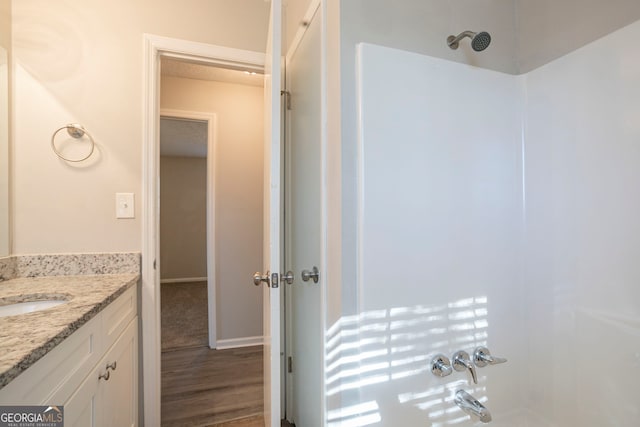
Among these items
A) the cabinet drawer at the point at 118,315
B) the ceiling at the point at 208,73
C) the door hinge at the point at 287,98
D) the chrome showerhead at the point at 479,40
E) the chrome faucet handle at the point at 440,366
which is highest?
the ceiling at the point at 208,73

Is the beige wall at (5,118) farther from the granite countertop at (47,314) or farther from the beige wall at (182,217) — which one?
the beige wall at (182,217)

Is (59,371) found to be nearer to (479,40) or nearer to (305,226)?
(305,226)

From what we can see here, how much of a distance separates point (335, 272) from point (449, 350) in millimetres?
589

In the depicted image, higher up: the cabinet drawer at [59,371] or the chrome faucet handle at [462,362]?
the cabinet drawer at [59,371]

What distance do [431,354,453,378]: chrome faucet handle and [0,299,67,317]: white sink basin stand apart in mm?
1493

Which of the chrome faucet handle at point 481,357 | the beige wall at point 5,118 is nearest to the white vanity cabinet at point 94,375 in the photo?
the beige wall at point 5,118

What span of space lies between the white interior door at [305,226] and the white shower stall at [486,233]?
0.19 m

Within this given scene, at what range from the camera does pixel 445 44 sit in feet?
3.66

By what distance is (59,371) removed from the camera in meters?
0.72

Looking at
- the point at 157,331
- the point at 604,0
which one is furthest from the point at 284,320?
the point at 604,0

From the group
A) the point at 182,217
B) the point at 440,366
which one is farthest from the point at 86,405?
the point at 182,217

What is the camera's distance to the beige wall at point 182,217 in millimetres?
5148

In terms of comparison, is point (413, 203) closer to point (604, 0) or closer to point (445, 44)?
point (445, 44)

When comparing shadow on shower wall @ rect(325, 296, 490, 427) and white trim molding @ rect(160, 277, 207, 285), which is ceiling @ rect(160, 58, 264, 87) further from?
white trim molding @ rect(160, 277, 207, 285)
